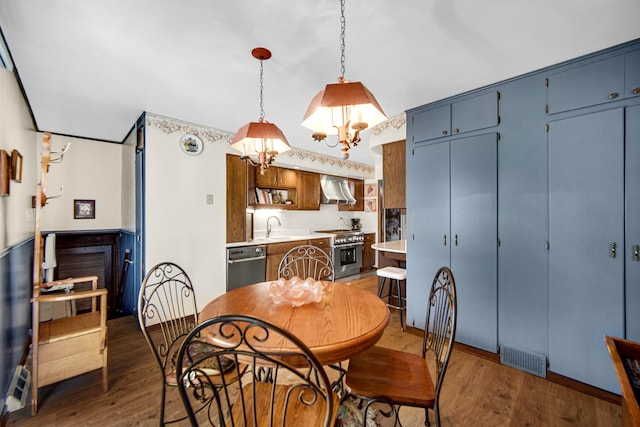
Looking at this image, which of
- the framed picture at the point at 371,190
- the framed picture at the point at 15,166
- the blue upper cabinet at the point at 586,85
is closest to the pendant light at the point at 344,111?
the blue upper cabinet at the point at 586,85

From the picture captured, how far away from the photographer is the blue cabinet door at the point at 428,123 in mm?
2732

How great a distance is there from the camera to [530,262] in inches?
88.9

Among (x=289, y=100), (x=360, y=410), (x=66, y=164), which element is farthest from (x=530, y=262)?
(x=66, y=164)

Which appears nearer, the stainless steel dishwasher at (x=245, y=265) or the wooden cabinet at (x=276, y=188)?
the stainless steel dishwasher at (x=245, y=265)

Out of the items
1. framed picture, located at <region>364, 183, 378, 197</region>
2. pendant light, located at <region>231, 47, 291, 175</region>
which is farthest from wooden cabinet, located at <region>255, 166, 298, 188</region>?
pendant light, located at <region>231, 47, 291, 175</region>

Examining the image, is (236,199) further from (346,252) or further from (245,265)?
(346,252)

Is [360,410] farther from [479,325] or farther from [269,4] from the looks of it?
[269,4]

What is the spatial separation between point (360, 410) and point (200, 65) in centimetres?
266

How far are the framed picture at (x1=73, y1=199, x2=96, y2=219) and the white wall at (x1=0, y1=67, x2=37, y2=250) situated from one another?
754mm

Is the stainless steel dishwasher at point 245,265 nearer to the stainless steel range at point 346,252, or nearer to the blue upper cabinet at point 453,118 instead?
the stainless steel range at point 346,252

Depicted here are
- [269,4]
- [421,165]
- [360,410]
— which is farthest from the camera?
[421,165]

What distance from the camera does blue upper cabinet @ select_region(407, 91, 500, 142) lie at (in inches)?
97.0

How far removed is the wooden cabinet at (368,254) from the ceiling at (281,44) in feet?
12.1

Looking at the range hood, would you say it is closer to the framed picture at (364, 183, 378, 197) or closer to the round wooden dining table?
the framed picture at (364, 183, 378, 197)
